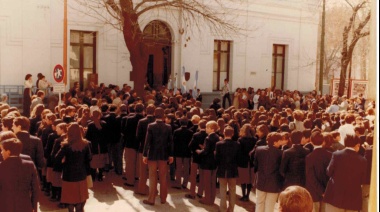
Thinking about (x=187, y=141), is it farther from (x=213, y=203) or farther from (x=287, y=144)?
(x=287, y=144)

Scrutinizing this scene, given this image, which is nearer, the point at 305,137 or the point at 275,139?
the point at 275,139

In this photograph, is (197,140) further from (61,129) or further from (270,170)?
Answer: (61,129)

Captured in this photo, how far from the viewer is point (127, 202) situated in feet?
31.4

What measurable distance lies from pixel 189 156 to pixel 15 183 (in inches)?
203

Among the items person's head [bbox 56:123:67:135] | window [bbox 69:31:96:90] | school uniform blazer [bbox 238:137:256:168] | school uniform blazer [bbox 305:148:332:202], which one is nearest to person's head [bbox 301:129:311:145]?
school uniform blazer [bbox 305:148:332:202]

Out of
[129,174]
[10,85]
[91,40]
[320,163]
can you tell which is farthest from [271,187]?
[91,40]

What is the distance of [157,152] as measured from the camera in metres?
9.13

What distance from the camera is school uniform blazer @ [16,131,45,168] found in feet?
24.4

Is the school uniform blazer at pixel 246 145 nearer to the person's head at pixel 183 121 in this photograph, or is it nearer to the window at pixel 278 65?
the person's head at pixel 183 121

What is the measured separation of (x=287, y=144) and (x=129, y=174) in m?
4.08

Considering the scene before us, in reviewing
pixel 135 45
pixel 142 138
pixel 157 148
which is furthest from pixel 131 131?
pixel 135 45

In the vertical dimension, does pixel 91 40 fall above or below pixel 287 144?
above

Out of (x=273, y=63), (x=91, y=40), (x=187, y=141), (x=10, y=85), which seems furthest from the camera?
(x=273, y=63)

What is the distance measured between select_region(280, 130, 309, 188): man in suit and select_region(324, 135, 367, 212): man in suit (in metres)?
0.79
